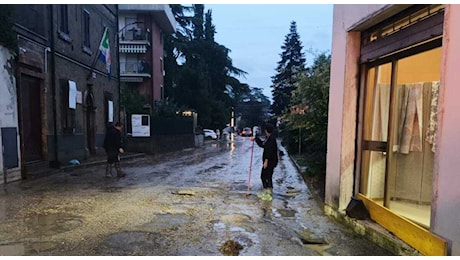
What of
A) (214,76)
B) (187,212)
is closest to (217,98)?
(214,76)

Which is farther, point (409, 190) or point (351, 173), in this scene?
point (351, 173)

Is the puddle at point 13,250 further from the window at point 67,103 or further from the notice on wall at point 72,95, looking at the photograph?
the notice on wall at point 72,95

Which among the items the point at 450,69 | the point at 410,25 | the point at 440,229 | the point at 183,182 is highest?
the point at 410,25

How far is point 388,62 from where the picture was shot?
517 centimetres

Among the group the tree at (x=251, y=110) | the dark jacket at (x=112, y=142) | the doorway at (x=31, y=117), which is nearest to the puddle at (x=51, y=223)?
the dark jacket at (x=112, y=142)

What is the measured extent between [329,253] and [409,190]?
172 cm

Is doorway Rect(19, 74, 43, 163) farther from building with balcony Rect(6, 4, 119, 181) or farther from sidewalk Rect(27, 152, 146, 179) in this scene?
sidewalk Rect(27, 152, 146, 179)

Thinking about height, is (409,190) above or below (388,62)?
below

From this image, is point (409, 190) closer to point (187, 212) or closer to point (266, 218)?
point (266, 218)

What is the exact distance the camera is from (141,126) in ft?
64.2

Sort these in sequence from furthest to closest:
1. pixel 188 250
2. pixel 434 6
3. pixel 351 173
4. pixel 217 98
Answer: pixel 217 98
pixel 351 173
pixel 188 250
pixel 434 6

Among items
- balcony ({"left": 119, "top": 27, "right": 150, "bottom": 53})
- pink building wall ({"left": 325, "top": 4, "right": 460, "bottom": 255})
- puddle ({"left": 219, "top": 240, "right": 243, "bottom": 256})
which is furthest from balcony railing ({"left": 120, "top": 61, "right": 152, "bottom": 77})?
puddle ({"left": 219, "top": 240, "right": 243, "bottom": 256})

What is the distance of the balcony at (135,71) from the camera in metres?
29.9

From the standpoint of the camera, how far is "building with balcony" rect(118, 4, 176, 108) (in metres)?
29.1
